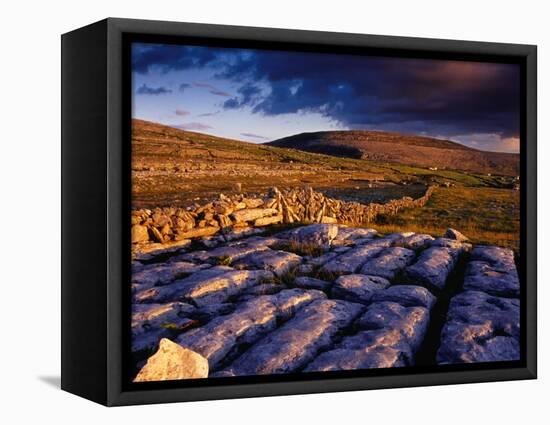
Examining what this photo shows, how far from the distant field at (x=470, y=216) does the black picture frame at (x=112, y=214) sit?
1.45 metres

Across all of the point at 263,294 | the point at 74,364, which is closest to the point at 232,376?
the point at 263,294

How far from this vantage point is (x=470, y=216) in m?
12.7

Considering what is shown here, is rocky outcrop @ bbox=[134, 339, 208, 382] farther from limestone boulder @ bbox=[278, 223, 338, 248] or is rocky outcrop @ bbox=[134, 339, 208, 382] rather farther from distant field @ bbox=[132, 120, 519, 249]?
limestone boulder @ bbox=[278, 223, 338, 248]

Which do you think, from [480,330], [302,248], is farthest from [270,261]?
[480,330]


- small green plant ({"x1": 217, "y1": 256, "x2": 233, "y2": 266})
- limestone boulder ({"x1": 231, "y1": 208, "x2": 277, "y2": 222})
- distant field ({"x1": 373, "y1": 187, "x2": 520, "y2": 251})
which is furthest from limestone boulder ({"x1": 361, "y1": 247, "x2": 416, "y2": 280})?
small green plant ({"x1": 217, "y1": 256, "x2": 233, "y2": 266})

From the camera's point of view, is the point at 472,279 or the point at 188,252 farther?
the point at 472,279

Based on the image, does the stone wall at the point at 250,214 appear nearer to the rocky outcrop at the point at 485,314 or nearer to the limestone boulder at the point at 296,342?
the limestone boulder at the point at 296,342

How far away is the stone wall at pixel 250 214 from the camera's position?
11.1 meters

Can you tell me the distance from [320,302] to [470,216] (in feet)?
7.09

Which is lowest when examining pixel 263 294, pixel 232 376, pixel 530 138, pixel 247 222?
pixel 232 376

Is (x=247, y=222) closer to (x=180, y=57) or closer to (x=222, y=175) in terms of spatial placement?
(x=222, y=175)

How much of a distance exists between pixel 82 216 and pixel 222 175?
4.69 ft

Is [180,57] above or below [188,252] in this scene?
above

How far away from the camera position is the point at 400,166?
12.7 metres
